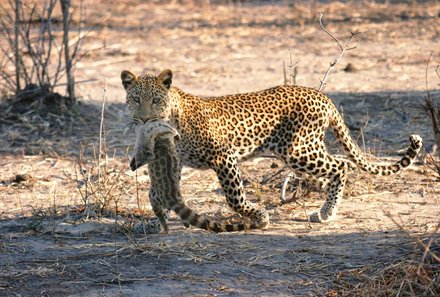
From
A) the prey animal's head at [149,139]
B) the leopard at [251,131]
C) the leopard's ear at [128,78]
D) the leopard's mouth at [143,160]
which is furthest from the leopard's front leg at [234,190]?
the leopard's ear at [128,78]

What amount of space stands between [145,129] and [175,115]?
1.26 ft

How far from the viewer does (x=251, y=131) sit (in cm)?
907

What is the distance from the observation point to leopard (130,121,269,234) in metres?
8.27

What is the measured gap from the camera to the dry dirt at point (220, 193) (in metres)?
7.50

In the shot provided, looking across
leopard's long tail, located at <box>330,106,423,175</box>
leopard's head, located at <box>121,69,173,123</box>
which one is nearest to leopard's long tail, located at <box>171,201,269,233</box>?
leopard's head, located at <box>121,69,173,123</box>

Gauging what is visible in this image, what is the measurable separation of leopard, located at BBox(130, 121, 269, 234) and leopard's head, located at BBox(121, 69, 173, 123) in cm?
14

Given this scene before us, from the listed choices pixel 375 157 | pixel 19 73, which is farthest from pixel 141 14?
pixel 375 157

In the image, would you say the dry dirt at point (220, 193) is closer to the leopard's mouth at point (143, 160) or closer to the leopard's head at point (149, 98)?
the leopard's mouth at point (143, 160)

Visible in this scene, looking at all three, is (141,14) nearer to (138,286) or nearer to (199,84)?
(199,84)

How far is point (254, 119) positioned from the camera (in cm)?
908

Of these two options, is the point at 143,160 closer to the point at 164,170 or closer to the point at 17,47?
the point at 164,170

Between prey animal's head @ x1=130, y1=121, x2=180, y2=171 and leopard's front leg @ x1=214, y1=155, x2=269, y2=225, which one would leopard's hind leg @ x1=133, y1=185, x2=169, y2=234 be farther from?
leopard's front leg @ x1=214, y1=155, x2=269, y2=225

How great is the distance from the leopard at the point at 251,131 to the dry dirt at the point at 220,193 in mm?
393

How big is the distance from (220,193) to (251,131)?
128 centimetres
